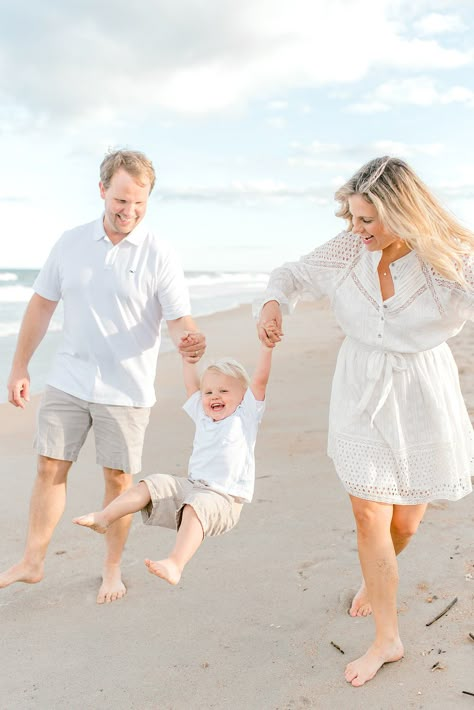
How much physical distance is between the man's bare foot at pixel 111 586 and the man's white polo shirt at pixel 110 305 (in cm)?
88

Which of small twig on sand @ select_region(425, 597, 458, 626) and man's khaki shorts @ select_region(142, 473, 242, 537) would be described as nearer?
man's khaki shorts @ select_region(142, 473, 242, 537)

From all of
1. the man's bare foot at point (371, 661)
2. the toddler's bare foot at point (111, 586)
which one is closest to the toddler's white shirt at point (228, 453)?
the man's bare foot at point (371, 661)

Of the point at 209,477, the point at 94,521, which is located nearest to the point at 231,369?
the point at 209,477

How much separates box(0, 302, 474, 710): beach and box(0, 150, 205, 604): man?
1.09 feet

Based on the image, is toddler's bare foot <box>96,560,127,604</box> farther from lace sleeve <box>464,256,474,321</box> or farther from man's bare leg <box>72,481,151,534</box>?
lace sleeve <box>464,256,474,321</box>

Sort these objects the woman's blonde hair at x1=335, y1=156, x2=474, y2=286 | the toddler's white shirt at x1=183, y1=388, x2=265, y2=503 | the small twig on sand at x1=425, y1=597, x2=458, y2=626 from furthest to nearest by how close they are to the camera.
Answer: the small twig on sand at x1=425, y1=597, x2=458, y2=626, the toddler's white shirt at x1=183, y1=388, x2=265, y2=503, the woman's blonde hair at x1=335, y1=156, x2=474, y2=286

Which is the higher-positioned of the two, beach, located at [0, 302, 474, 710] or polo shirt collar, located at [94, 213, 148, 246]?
polo shirt collar, located at [94, 213, 148, 246]

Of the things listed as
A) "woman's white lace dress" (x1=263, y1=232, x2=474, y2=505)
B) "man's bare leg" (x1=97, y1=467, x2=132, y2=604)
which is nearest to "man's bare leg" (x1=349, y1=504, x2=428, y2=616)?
"woman's white lace dress" (x1=263, y1=232, x2=474, y2=505)

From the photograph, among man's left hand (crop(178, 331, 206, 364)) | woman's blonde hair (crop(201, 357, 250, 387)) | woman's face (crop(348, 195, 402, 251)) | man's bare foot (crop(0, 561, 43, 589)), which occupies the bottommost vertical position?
man's bare foot (crop(0, 561, 43, 589))

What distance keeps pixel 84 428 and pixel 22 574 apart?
30.5 inches

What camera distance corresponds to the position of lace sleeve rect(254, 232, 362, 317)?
323 centimetres

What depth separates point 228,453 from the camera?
317 centimetres

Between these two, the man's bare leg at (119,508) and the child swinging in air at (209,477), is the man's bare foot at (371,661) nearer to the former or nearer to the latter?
the child swinging in air at (209,477)

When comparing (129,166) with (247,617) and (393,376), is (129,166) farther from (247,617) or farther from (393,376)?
(247,617)
